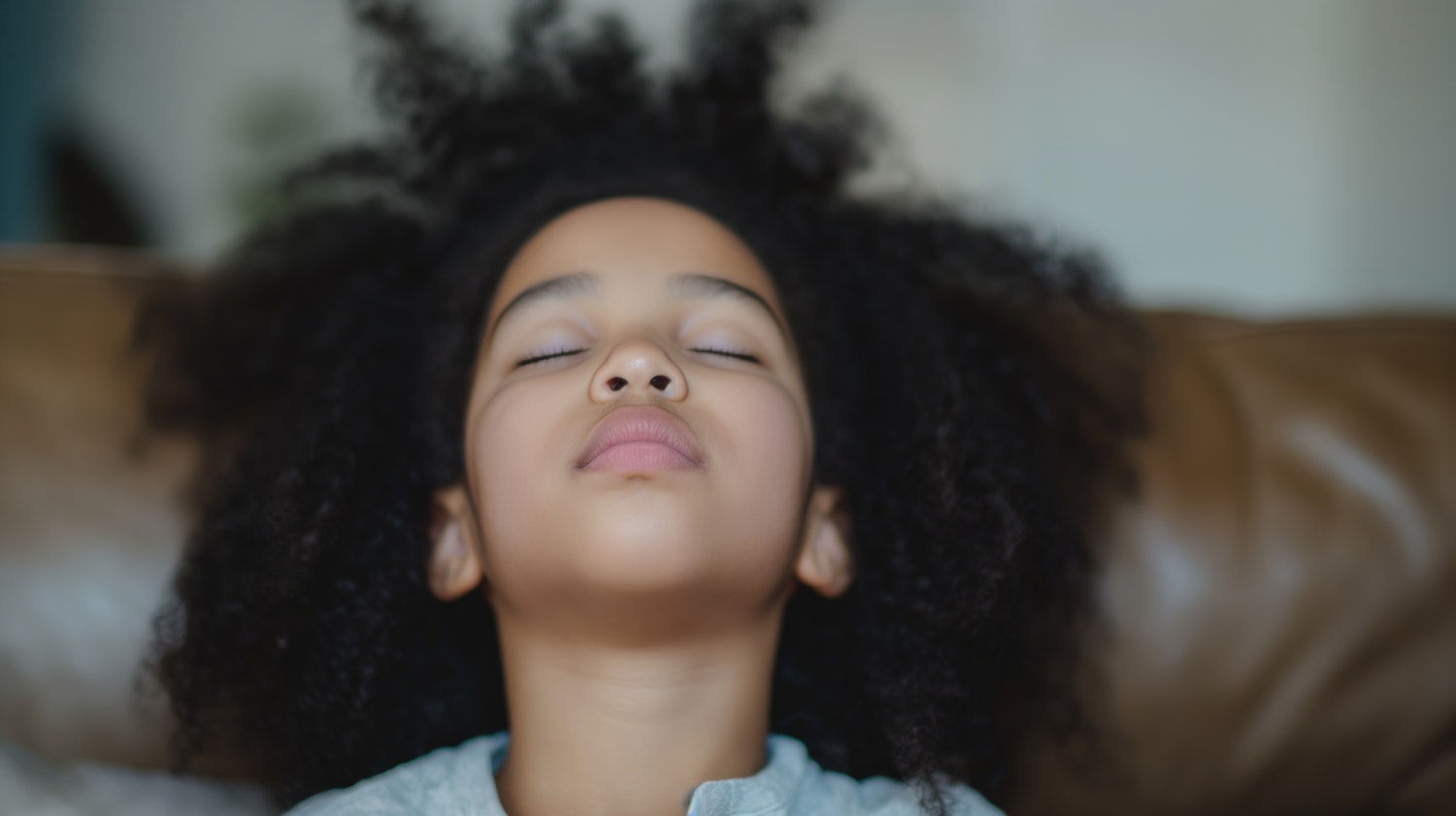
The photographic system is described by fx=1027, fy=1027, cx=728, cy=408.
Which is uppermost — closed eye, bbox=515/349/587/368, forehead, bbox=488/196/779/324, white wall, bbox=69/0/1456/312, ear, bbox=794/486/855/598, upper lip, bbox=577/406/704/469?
white wall, bbox=69/0/1456/312

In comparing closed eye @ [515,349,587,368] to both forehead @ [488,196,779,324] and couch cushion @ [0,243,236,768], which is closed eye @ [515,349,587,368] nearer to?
forehead @ [488,196,779,324]

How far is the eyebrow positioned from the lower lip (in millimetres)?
198

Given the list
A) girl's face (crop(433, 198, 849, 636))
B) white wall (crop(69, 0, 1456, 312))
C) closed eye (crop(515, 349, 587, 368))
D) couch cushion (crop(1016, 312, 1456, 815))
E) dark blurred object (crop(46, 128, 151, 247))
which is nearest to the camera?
girl's face (crop(433, 198, 849, 636))

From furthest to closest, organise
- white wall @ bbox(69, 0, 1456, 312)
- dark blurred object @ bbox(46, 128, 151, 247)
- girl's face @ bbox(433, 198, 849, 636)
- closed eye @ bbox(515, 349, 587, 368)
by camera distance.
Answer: dark blurred object @ bbox(46, 128, 151, 247) < white wall @ bbox(69, 0, 1456, 312) < closed eye @ bbox(515, 349, 587, 368) < girl's face @ bbox(433, 198, 849, 636)

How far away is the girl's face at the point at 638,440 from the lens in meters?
0.88

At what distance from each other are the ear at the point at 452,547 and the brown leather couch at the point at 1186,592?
260 millimetres


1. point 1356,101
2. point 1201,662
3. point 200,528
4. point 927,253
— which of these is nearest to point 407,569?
point 200,528

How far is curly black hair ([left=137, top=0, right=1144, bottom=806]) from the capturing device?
104 cm

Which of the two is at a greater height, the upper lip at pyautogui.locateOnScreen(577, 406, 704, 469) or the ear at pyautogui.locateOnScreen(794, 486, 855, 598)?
the upper lip at pyautogui.locateOnScreen(577, 406, 704, 469)

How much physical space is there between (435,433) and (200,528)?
0.25m

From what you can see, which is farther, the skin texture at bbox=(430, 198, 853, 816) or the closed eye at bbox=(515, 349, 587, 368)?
the closed eye at bbox=(515, 349, 587, 368)

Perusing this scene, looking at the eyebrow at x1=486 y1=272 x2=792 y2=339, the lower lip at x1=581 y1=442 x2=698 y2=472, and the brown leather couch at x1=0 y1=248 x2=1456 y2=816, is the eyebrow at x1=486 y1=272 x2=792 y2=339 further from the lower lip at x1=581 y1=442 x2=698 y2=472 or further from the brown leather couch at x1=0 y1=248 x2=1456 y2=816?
the brown leather couch at x1=0 y1=248 x2=1456 y2=816

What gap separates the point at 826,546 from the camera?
1.10 metres

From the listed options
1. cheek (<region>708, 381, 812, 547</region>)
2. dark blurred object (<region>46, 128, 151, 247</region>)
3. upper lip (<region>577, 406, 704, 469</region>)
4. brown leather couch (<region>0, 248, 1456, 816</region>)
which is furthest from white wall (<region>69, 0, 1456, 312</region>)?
upper lip (<region>577, 406, 704, 469</region>)
